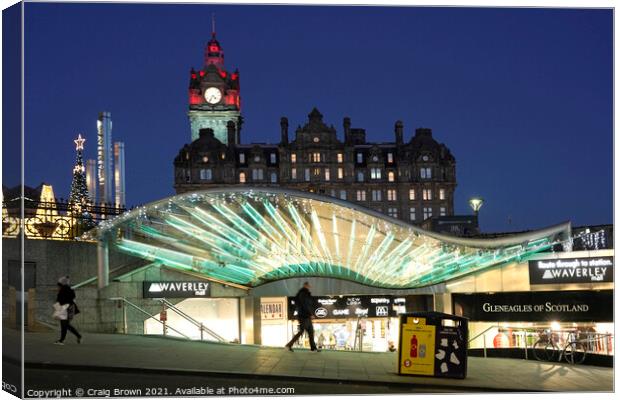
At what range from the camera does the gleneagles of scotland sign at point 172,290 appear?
21.2 metres

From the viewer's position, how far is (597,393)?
1321cm

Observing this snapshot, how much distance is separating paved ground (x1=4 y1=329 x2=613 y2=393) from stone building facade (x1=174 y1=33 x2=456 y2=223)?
3290 inches

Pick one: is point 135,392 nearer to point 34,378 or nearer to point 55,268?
point 34,378

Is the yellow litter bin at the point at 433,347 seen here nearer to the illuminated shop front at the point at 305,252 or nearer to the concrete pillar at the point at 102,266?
Answer: the illuminated shop front at the point at 305,252

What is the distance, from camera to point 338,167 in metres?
103

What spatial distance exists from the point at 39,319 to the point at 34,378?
6.96 m

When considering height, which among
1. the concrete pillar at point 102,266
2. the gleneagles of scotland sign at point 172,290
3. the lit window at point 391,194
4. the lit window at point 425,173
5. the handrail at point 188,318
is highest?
the lit window at point 425,173

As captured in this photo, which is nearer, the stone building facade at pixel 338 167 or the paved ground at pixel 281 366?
the paved ground at pixel 281 366

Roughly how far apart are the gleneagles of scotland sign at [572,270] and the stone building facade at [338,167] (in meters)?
80.5

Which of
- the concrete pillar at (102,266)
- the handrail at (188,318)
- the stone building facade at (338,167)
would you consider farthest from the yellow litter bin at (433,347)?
the stone building facade at (338,167)

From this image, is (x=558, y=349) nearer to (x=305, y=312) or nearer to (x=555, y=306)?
(x=555, y=306)

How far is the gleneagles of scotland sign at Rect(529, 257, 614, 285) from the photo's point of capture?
18.2 metres

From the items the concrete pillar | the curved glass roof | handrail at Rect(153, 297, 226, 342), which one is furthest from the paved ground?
handrail at Rect(153, 297, 226, 342)

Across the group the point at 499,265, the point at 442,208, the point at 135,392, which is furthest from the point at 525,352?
the point at 442,208
